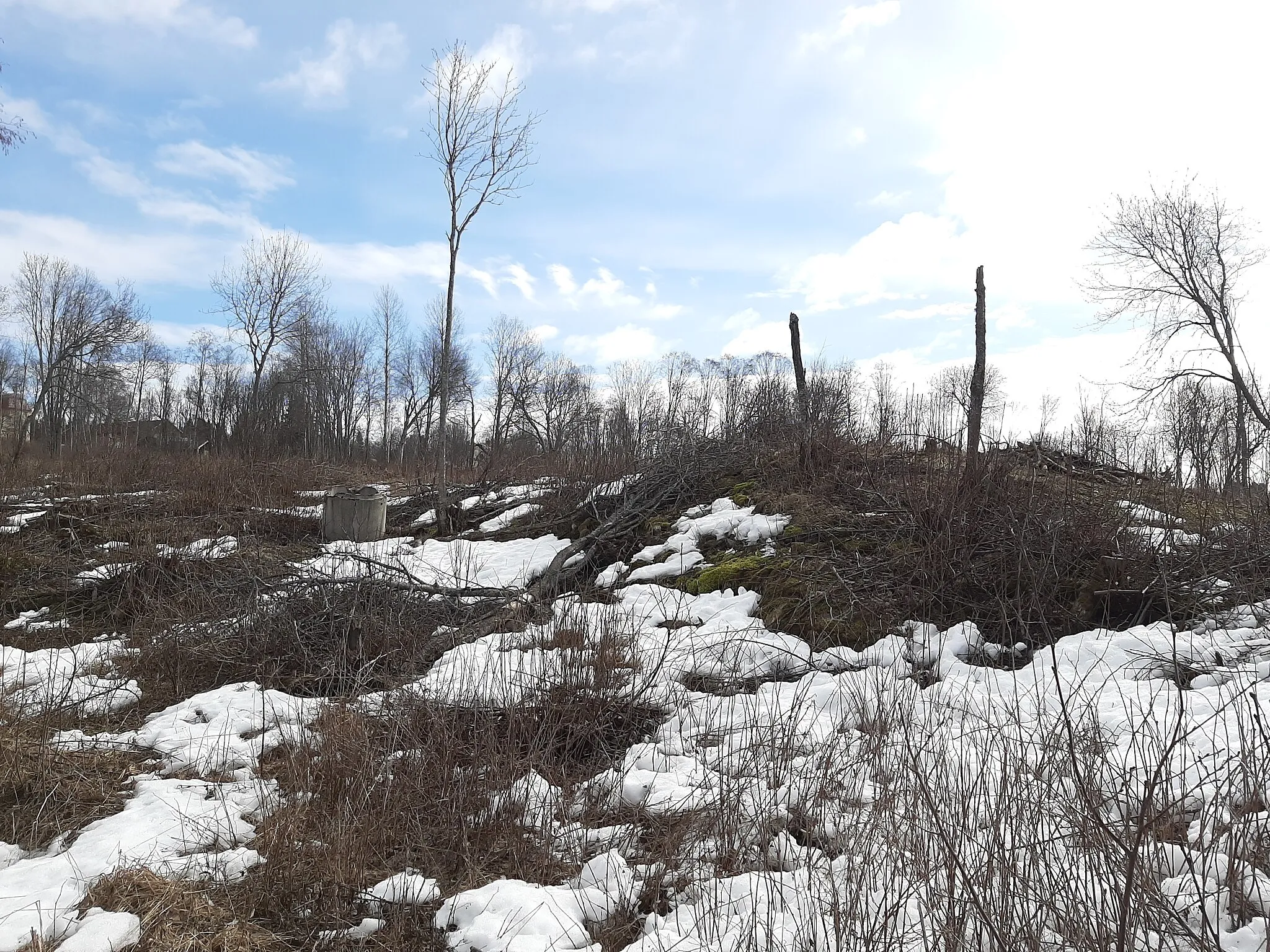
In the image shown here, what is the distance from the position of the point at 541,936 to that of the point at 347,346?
178 ft

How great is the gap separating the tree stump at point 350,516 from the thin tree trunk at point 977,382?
8.18 m

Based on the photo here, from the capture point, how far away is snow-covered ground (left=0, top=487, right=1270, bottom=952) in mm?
1878

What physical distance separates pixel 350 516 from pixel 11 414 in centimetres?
7997

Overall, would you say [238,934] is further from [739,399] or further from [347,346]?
[347,346]

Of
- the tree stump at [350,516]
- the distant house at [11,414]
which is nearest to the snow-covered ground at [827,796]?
the tree stump at [350,516]

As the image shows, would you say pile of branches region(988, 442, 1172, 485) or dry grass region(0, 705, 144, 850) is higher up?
pile of branches region(988, 442, 1172, 485)

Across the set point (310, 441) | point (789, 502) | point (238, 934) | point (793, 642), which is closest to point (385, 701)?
point (238, 934)

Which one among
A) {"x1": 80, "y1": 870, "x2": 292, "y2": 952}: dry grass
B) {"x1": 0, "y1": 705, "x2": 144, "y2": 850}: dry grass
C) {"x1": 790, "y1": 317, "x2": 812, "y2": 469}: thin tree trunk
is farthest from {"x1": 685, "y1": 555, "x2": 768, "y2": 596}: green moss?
{"x1": 80, "y1": 870, "x2": 292, "y2": 952}: dry grass

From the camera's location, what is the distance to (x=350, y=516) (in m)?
10.5

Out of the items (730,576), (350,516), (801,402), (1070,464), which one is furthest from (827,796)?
(350,516)

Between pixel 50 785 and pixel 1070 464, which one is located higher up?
pixel 1070 464

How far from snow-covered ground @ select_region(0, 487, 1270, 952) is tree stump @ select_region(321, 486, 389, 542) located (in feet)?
15.3

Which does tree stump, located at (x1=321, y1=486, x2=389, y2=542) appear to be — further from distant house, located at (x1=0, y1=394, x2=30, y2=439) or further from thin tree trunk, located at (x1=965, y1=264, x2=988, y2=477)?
distant house, located at (x1=0, y1=394, x2=30, y2=439)

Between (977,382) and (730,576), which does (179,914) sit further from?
(977,382)
